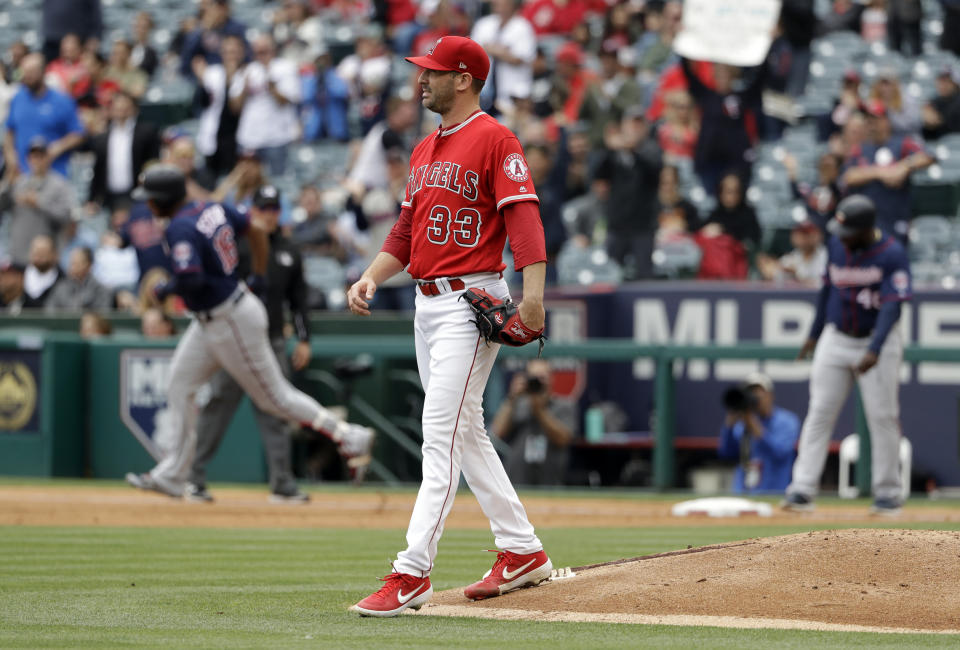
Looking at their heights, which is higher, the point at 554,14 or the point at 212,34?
the point at 554,14

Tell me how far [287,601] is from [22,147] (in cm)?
1332

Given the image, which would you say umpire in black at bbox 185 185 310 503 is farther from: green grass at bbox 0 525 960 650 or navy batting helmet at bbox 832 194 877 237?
navy batting helmet at bbox 832 194 877 237

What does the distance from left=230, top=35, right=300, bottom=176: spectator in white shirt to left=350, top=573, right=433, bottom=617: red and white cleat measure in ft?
43.2

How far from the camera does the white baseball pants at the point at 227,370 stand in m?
9.61

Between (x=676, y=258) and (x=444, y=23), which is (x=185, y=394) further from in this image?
(x=444, y=23)

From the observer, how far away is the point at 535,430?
40.7ft

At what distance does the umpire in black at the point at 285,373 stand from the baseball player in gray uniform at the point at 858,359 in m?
3.40

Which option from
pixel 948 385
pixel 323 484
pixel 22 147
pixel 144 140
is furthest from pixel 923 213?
pixel 22 147

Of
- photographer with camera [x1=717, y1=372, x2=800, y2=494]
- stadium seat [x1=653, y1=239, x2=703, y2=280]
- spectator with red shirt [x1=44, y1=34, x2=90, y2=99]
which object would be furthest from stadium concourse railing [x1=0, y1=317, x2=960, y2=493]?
spectator with red shirt [x1=44, y1=34, x2=90, y2=99]

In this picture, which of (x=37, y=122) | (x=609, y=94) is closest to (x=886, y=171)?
(x=609, y=94)

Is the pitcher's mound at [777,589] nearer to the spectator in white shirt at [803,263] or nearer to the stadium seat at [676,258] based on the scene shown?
the spectator in white shirt at [803,263]

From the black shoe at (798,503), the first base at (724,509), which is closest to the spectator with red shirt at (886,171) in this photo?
the black shoe at (798,503)

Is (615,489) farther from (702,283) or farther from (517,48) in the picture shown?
(517,48)

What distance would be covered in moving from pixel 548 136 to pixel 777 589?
1120cm
